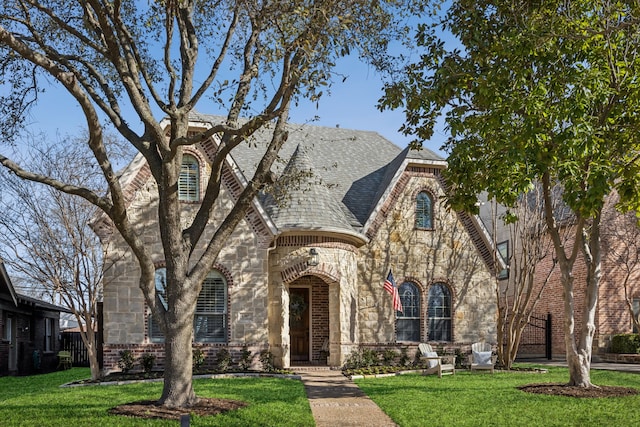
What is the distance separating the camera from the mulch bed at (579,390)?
12.9m

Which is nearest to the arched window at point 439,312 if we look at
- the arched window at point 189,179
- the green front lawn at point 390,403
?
the green front lawn at point 390,403

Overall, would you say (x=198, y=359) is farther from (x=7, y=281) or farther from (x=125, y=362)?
(x=7, y=281)

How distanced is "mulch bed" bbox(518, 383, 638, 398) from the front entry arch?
29.6 ft

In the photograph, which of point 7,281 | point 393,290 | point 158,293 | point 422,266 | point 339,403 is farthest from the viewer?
point 422,266

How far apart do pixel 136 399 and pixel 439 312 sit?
12.1 metres

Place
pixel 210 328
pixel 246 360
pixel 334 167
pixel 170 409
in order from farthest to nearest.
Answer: pixel 334 167 → pixel 210 328 → pixel 246 360 → pixel 170 409

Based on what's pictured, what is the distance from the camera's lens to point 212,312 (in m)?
19.2

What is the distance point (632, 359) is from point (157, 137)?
19152 millimetres

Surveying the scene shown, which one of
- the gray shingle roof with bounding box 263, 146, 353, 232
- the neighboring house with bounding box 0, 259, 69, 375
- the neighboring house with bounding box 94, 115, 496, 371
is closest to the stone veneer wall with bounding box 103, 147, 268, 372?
the neighboring house with bounding box 94, 115, 496, 371

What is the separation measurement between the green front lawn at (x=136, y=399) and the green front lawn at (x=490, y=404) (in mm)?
1695

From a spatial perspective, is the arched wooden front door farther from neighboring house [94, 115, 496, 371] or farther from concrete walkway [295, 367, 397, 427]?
concrete walkway [295, 367, 397, 427]

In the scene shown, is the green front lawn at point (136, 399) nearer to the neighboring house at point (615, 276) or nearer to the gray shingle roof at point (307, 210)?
the gray shingle roof at point (307, 210)

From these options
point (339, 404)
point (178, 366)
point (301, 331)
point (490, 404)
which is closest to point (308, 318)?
point (301, 331)

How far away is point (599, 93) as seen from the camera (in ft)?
36.7
